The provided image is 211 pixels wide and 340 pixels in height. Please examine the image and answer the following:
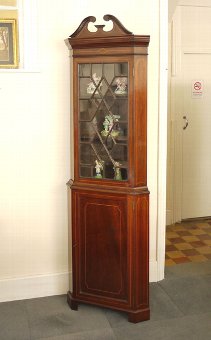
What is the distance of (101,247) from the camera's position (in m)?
2.91

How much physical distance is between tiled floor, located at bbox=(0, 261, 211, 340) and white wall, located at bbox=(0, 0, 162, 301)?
0.73ft

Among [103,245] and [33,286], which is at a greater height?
[103,245]

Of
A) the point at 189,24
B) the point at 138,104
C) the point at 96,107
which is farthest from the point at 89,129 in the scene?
the point at 189,24

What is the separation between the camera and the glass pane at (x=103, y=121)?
277cm

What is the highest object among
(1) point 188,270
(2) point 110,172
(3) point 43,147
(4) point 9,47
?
(4) point 9,47

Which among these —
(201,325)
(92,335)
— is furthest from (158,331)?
(92,335)

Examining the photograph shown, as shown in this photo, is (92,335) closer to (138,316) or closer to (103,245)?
(138,316)

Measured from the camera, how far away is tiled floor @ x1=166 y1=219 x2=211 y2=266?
3962 mm

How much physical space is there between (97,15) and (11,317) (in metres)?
2.20

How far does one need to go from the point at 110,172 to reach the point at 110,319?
1004 mm

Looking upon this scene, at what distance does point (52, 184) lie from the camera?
3.14 metres

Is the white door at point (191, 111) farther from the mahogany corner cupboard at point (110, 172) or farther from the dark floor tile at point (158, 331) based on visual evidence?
the dark floor tile at point (158, 331)

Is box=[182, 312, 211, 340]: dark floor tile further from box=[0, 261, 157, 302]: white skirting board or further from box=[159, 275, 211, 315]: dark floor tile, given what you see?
box=[0, 261, 157, 302]: white skirting board

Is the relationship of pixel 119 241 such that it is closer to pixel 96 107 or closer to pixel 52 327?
pixel 52 327
